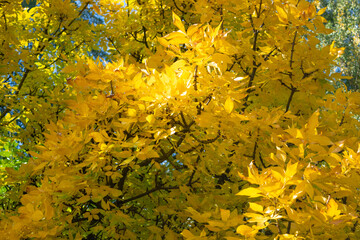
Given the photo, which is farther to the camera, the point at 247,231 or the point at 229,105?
the point at 229,105

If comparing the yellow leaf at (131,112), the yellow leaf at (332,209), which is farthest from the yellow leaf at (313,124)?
the yellow leaf at (131,112)

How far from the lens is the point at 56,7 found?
3893 millimetres

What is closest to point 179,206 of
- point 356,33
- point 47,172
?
point 47,172

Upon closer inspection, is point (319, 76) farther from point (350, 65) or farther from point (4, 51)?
point (350, 65)

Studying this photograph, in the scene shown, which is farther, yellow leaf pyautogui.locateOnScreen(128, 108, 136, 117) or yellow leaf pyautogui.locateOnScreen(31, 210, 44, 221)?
yellow leaf pyautogui.locateOnScreen(128, 108, 136, 117)

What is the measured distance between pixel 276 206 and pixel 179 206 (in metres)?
1.12

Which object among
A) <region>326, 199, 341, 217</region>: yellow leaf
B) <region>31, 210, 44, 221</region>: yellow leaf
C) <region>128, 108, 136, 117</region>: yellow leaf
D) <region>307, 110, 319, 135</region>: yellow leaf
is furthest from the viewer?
<region>128, 108, 136, 117</region>: yellow leaf

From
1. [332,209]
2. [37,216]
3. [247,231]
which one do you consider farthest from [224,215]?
[37,216]

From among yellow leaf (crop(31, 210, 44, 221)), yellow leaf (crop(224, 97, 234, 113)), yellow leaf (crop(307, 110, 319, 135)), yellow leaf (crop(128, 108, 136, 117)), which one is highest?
yellow leaf (crop(128, 108, 136, 117))

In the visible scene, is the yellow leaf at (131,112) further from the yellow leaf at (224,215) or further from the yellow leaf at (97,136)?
the yellow leaf at (224,215)

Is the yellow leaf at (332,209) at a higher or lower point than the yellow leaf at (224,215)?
lower

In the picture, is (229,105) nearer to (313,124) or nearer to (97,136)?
(313,124)

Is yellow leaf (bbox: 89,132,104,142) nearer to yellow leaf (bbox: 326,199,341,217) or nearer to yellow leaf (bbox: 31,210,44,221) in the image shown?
yellow leaf (bbox: 31,210,44,221)

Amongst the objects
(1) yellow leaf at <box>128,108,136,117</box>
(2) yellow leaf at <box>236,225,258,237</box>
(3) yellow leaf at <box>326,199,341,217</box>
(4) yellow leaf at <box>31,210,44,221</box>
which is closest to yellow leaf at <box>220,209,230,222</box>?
(2) yellow leaf at <box>236,225,258,237</box>
